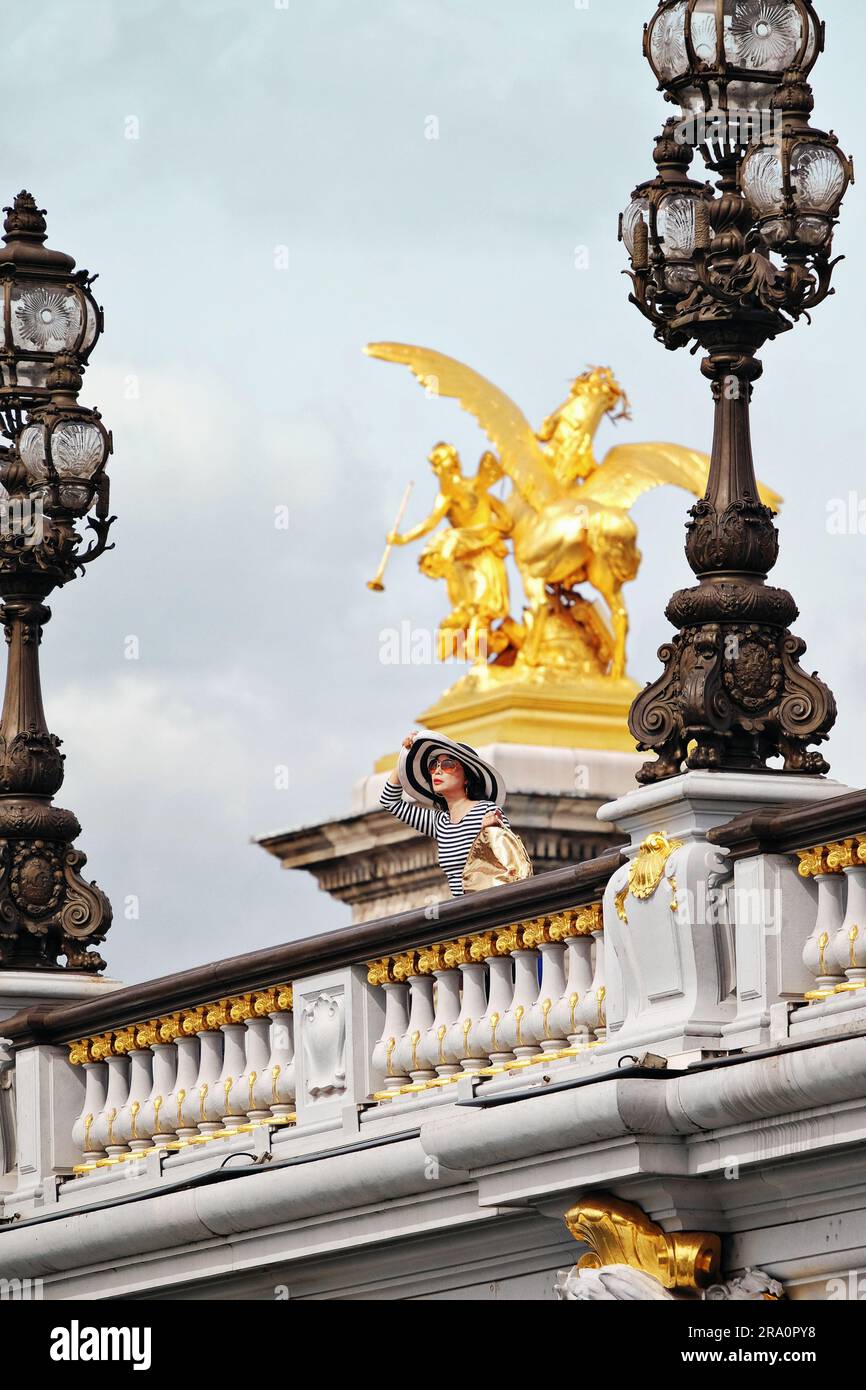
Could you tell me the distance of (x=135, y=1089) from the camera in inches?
778

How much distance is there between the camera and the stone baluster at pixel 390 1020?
17.8m

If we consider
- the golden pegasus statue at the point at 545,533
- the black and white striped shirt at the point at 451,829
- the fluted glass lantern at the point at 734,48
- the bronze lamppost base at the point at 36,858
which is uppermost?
the golden pegasus statue at the point at 545,533

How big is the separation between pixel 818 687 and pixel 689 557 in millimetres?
700

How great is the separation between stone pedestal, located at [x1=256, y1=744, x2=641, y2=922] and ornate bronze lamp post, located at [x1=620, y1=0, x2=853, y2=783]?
3208 cm

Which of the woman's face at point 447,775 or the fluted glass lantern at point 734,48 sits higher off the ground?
the fluted glass lantern at point 734,48

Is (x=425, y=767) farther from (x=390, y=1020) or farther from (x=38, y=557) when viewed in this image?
(x=38, y=557)

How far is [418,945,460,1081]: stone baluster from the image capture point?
1741 centimetres

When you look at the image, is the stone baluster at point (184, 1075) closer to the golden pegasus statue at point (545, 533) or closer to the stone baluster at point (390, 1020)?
the stone baluster at point (390, 1020)

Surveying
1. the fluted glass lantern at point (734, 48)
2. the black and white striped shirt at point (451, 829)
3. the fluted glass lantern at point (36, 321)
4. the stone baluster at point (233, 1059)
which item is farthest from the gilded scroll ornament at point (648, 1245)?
the fluted glass lantern at point (36, 321)

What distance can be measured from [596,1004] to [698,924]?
0.88m

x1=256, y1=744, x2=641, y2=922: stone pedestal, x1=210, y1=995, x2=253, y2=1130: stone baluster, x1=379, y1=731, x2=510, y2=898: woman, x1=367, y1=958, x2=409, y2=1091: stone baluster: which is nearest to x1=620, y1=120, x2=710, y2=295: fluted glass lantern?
x1=379, y1=731, x2=510, y2=898: woman

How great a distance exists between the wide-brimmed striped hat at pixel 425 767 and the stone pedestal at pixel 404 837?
96.9ft
